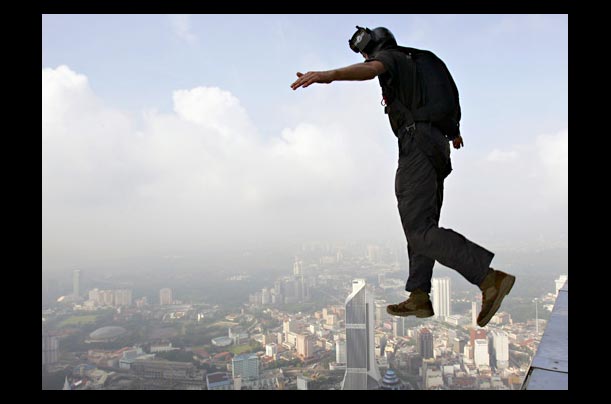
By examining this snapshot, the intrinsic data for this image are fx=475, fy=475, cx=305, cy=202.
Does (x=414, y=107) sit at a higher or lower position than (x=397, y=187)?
higher

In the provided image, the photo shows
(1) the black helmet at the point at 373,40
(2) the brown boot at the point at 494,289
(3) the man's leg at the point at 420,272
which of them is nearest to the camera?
(2) the brown boot at the point at 494,289

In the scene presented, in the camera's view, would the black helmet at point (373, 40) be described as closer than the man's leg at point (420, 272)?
Yes

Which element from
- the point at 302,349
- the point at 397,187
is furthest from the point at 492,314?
the point at 302,349

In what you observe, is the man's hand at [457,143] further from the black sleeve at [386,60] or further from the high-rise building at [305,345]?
the high-rise building at [305,345]

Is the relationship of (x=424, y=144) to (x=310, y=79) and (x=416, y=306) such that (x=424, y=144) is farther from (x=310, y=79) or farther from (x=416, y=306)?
(x=416, y=306)

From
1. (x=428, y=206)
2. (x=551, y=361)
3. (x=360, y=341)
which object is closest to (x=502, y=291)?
(x=551, y=361)

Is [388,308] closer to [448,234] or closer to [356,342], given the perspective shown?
[448,234]

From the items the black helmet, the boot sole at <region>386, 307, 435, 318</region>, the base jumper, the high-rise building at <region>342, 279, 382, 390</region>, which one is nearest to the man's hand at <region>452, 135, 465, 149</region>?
the base jumper

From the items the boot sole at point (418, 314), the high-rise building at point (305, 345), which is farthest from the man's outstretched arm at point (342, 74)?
the high-rise building at point (305, 345)
